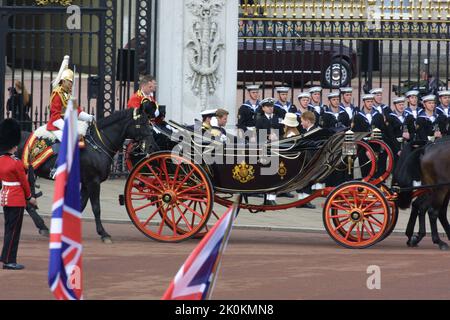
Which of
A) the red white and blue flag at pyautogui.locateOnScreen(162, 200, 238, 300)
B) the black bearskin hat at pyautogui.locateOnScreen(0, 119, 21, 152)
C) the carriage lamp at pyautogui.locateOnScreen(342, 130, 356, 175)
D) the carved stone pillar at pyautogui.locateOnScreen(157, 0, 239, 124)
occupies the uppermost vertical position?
the carved stone pillar at pyautogui.locateOnScreen(157, 0, 239, 124)

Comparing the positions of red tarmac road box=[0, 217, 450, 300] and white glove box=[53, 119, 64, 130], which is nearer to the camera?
red tarmac road box=[0, 217, 450, 300]

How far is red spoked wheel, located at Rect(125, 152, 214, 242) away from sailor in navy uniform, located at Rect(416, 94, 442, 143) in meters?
6.03

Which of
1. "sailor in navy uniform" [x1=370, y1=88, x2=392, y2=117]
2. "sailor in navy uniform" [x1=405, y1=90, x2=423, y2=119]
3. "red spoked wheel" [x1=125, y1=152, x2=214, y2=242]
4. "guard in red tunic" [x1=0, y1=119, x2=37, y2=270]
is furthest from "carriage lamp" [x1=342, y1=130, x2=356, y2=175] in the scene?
"sailor in navy uniform" [x1=370, y1=88, x2=392, y2=117]

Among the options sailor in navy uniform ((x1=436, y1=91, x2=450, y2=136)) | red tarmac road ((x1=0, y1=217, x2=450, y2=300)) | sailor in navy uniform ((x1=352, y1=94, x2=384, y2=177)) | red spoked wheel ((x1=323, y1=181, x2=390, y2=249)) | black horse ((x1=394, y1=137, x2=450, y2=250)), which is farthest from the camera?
sailor in navy uniform ((x1=352, y1=94, x2=384, y2=177))

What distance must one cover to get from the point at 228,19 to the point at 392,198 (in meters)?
6.21

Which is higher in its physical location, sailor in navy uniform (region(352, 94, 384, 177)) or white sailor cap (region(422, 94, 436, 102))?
white sailor cap (region(422, 94, 436, 102))

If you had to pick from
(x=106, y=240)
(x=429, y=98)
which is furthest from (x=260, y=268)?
(x=429, y=98)

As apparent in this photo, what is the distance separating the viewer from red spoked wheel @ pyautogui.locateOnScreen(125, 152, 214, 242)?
1418cm

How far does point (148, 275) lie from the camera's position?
12.3m

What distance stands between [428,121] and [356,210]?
5.69 m

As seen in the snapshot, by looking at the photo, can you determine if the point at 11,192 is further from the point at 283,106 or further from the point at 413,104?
the point at 413,104

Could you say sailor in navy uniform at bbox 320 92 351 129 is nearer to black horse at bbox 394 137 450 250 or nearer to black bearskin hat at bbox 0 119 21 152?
black horse at bbox 394 137 450 250

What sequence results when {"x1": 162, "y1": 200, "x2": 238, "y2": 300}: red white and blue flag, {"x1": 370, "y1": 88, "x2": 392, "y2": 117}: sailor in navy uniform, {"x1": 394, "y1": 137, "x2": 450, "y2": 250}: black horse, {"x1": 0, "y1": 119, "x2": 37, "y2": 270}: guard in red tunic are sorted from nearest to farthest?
1. {"x1": 162, "y1": 200, "x2": 238, "y2": 300}: red white and blue flag
2. {"x1": 0, "y1": 119, "x2": 37, "y2": 270}: guard in red tunic
3. {"x1": 394, "y1": 137, "x2": 450, "y2": 250}: black horse
4. {"x1": 370, "y1": 88, "x2": 392, "y2": 117}: sailor in navy uniform

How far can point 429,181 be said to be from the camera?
573 inches
